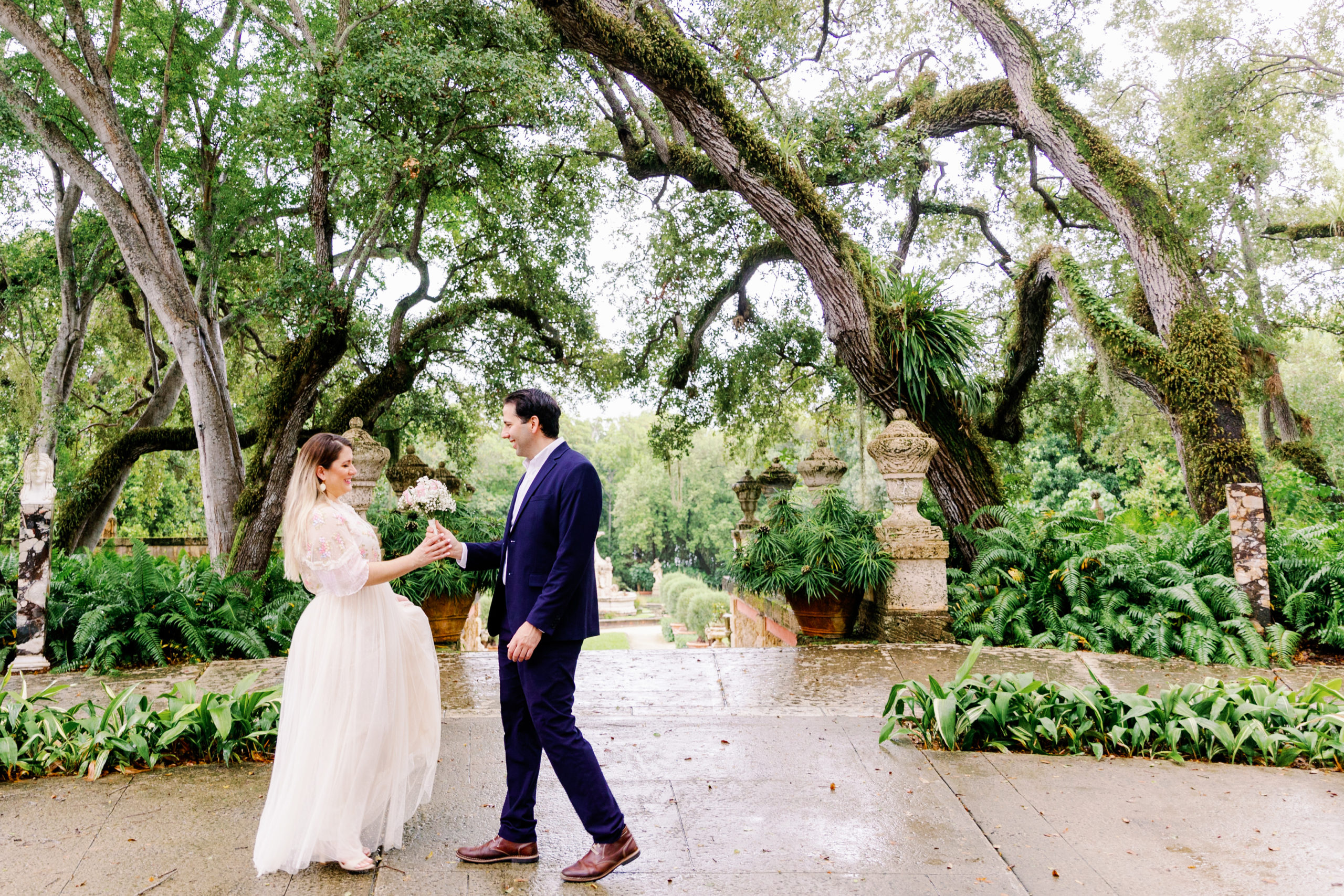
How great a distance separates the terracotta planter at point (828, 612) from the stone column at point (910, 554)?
36 centimetres

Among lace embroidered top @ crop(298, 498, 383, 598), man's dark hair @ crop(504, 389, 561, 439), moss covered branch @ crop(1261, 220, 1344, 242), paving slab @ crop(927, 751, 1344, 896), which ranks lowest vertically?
paving slab @ crop(927, 751, 1344, 896)

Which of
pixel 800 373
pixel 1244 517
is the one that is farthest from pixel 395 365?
pixel 1244 517

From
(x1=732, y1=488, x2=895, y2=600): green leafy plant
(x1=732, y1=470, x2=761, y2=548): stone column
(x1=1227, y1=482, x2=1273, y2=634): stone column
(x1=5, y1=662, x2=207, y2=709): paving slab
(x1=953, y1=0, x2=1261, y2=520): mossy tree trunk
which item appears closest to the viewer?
(x1=5, y1=662, x2=207, y2=709): paving slab

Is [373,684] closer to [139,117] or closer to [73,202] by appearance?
[139,117]

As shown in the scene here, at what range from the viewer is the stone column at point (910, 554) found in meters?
7.24

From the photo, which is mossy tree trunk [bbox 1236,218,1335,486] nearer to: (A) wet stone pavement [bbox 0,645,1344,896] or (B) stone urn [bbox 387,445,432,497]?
(A) wet stone pavement [bbox 0,645,1344,896]

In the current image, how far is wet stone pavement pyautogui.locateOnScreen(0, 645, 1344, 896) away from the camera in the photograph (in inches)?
120

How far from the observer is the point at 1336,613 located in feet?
21.3

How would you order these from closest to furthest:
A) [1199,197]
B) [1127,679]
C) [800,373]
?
[1127,679], [1199,197], [800,373]

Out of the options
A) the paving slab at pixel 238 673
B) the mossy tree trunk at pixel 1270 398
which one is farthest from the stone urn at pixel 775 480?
the mossy tree trunk at pixel 1270 398

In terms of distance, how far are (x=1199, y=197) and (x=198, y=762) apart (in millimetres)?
13538

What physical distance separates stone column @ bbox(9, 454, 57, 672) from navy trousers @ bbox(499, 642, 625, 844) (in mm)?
4812

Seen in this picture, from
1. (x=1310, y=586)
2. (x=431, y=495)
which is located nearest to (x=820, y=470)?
(x=1310, y=586)

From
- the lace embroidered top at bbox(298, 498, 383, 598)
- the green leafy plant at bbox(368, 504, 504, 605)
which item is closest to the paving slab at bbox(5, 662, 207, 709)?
the green leafy plant at bbox(368, 504, 504, 605)
